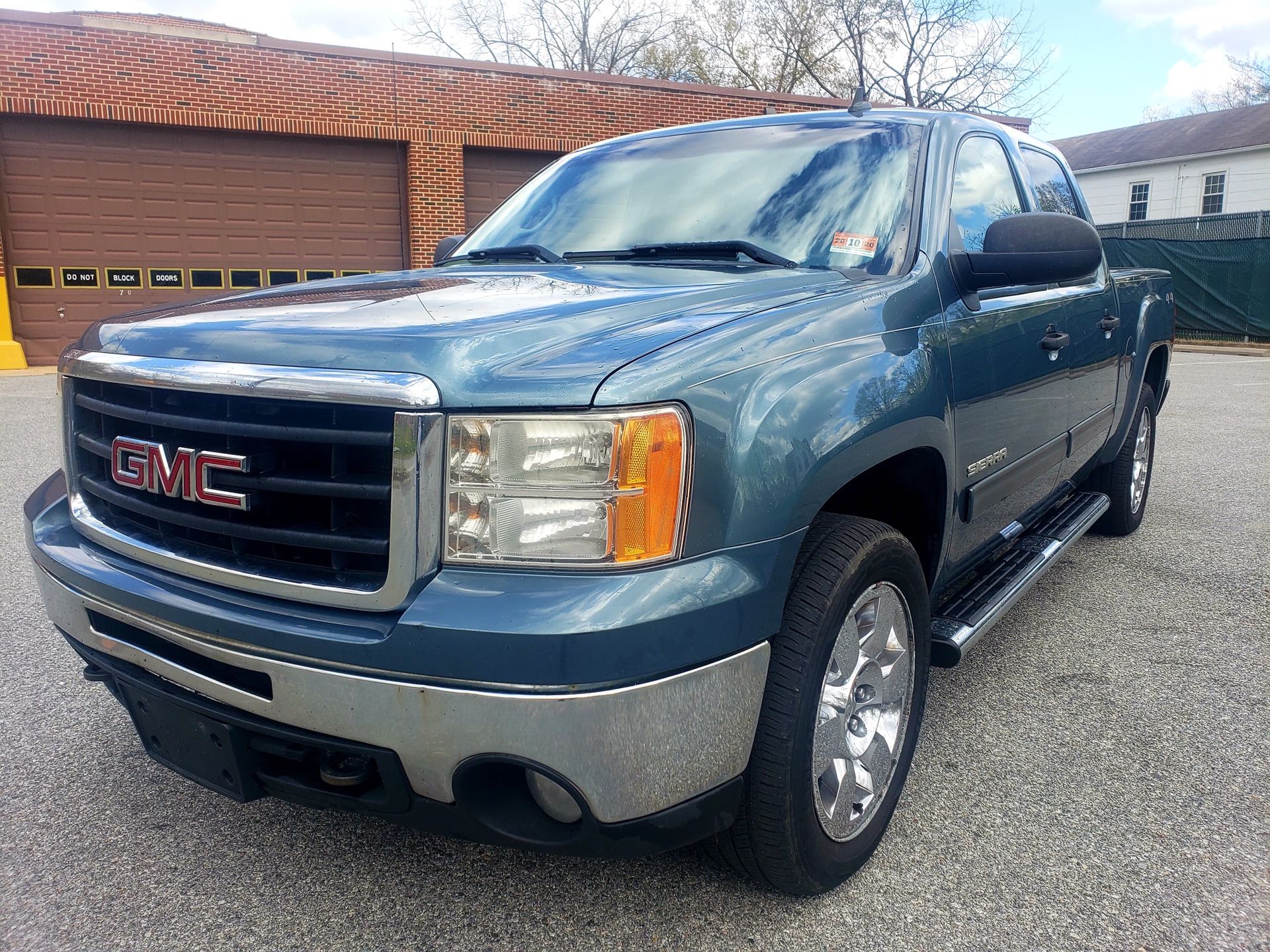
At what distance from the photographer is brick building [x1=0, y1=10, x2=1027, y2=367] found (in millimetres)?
13625

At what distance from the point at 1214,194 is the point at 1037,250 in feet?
118

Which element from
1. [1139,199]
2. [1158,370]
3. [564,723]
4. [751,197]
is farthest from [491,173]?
[1139,199]

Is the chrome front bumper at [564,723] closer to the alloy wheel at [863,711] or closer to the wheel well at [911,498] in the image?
the alloy wheel at [863,711]

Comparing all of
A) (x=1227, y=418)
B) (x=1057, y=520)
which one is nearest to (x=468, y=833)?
(x=1057, y=520)

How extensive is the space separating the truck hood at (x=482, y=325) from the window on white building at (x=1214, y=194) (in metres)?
35.9

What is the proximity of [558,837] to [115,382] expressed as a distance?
4.37 feet

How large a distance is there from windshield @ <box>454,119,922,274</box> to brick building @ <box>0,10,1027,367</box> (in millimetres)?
10689

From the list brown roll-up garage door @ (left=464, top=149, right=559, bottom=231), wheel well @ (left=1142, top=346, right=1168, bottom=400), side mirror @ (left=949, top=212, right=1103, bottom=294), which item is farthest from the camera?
brown roll-up garage door @ (left=464, top=149, right=559, bottom=231)

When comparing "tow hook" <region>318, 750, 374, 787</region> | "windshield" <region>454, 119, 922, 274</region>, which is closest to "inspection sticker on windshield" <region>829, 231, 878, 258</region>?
"windshield" <region>454, 119, 922, 274</region>

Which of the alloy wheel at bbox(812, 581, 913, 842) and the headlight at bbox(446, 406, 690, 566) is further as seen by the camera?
the alloy wheel at bbox(812, 581, 913, 842)

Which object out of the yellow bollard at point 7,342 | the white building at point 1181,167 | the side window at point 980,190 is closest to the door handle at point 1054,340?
the side window at point 980,190

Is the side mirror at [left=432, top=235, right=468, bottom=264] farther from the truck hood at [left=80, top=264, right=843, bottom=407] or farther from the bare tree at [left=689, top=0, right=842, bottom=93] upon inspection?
the bare tree at [left=689, top=0, right=842, bottom=93]

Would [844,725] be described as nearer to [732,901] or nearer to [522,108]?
[732,901]

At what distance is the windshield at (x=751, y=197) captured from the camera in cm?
275
